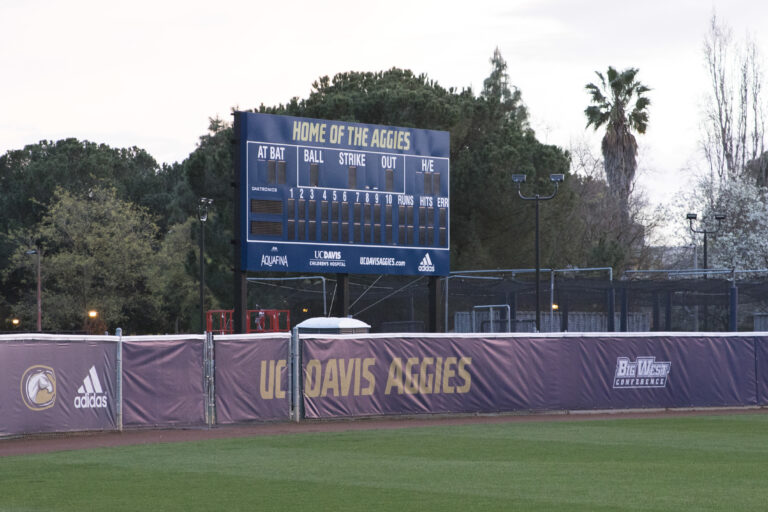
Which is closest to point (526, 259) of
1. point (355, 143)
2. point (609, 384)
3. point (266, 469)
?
point (355, 143)

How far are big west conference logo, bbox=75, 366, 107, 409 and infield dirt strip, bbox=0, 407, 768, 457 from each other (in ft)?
1.77

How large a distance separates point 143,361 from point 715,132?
51206mm

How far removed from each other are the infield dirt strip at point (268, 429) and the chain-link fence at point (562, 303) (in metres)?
9.06

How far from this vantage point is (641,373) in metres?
26.2

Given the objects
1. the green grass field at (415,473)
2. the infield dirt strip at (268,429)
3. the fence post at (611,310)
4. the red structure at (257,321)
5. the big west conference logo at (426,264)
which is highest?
the big west conference logo at (426,264)

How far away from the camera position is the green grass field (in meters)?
11.3

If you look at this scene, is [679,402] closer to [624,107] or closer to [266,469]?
[266,469]

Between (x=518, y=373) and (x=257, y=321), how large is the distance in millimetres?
14947

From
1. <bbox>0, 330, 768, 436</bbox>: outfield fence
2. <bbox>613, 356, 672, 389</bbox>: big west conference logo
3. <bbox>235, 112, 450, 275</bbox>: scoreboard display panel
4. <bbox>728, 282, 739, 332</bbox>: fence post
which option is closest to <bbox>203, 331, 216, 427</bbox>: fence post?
<bbox>0, 330, 768, 436</bbox>: outfield fence

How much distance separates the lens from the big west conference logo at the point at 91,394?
20.4 metres

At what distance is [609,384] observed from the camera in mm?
25812

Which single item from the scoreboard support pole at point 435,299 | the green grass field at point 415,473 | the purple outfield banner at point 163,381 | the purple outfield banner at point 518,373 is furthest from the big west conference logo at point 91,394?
the scoreboard support pole at point 435,299

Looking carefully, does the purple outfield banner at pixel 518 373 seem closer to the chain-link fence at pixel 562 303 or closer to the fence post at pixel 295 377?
the fence post at pixel 295 377

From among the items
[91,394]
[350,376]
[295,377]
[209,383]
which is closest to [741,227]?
[350,376]
